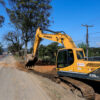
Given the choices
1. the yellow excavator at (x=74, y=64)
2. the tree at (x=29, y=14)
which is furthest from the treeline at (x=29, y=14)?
the yellow excavator at (x=74, y=64)

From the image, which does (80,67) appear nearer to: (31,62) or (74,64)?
(74,64)

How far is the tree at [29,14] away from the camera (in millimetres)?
21672

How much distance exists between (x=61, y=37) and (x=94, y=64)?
4603 millimetres

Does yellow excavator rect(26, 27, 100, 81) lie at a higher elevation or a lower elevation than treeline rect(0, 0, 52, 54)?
lower

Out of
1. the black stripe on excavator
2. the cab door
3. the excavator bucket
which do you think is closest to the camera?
the black stripe on excavator

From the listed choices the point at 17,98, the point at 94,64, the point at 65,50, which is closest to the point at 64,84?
the point at 65,50

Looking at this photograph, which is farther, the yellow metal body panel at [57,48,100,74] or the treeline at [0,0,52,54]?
the treeline at [0,0,52,54]

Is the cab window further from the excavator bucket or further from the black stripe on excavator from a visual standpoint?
the excavator bucket

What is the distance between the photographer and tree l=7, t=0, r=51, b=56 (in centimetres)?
2167

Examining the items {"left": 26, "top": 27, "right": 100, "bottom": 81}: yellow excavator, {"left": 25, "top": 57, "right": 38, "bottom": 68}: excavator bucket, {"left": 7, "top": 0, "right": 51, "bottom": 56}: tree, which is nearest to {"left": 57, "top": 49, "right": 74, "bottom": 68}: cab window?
{"left": 26, "top": 27, "right": 100, "bottom": 81}: yellow excavator

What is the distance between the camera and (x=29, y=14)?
2214cm

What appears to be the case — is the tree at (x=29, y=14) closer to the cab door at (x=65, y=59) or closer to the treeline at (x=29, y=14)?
the treeline at (x=29, y=14)

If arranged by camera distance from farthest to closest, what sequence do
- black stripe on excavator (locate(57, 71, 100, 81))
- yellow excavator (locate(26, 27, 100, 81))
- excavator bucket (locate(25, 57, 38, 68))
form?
excavator bucket (locate(25, 57, 38, 68)) → yellow excavator (locate(26, 27, 100, 81)) → black stripe on excavator (locate(57, 71, 100, 81))

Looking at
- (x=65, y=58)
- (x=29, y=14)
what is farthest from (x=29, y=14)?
(x=65, y=58)
